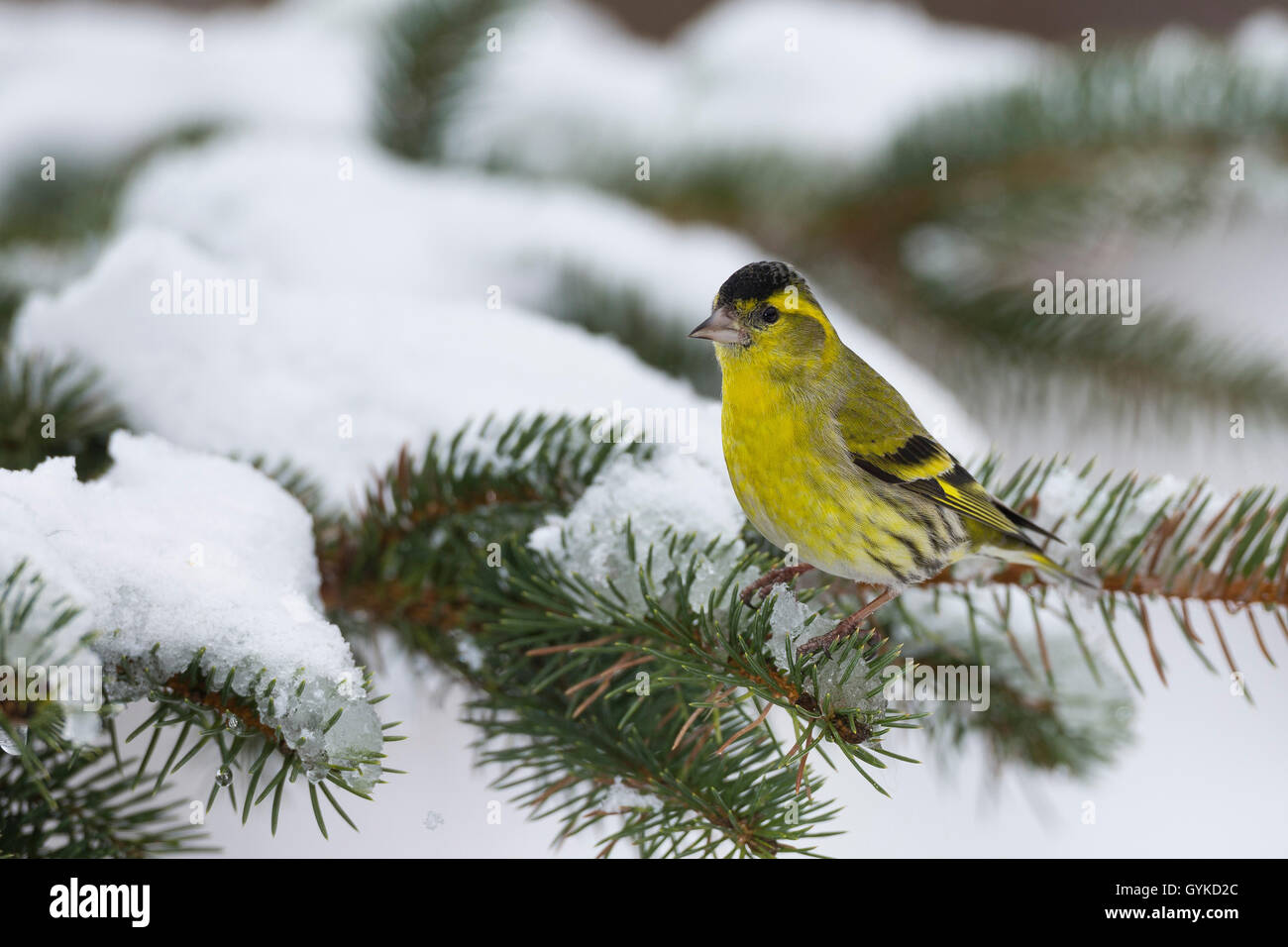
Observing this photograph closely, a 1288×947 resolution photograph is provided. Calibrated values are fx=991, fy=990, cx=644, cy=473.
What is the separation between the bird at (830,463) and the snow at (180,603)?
0.42 m

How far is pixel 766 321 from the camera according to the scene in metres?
1.12

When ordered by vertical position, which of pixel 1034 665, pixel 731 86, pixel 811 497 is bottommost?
pixel 1034 665

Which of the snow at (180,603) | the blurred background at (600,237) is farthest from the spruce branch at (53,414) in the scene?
the snow at (180,603)

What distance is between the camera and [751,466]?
1.03 m

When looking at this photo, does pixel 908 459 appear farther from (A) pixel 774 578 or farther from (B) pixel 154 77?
(B) pixel 154 77

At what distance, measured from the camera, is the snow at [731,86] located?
2107 millimetres

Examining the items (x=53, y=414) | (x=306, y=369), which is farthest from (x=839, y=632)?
(x=53, y=414)

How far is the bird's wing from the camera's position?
112 centimetres

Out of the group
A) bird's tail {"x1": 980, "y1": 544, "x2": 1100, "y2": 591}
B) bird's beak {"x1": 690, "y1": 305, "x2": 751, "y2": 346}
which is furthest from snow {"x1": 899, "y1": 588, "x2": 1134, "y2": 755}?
bird's beak {"x1": 690, "y1": 305, "x2": 751, "y2": 346}

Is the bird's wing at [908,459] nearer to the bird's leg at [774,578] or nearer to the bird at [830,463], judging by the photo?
the bird at [830,463]

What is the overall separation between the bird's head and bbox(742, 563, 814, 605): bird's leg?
0.23m

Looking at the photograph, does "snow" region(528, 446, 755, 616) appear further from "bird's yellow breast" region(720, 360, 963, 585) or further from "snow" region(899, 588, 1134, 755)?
"snow" region(899, 588, 1134, 755)

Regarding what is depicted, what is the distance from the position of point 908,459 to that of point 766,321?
238 millimetres

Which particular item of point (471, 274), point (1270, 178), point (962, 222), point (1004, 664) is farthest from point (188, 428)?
point (1270, 178)
